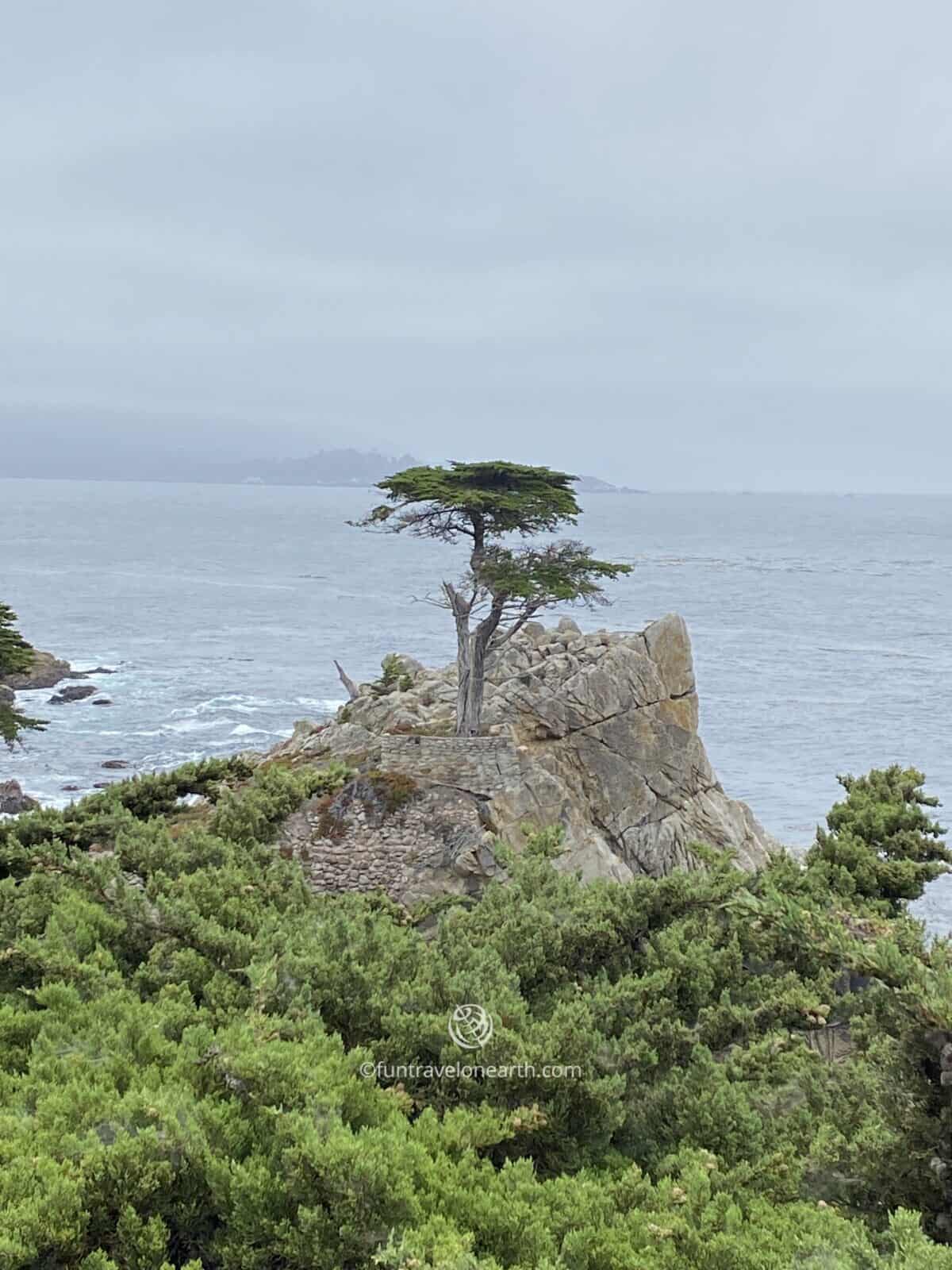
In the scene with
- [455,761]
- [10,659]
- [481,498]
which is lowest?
[455,761]

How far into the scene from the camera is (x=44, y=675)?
42.4 m

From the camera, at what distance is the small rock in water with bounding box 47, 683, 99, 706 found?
39.3 meters

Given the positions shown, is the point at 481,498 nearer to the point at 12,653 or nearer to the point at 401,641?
the point at 12,653

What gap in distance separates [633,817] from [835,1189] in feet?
46.1

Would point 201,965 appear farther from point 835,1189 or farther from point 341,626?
point 341,626

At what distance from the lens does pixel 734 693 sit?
43.0m

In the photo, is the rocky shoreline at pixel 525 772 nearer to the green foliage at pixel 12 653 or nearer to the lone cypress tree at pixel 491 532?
the lone cypress tree at pixel 491 532

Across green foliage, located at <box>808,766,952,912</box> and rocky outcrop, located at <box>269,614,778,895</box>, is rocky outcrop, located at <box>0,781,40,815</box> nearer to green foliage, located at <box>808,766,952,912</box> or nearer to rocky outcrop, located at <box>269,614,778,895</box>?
rocky outcrop, located at <box>269,614,778,895</box>

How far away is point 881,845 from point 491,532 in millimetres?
10311

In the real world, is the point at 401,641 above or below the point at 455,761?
below

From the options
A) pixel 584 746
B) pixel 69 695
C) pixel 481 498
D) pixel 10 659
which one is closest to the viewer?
pixel 10 659

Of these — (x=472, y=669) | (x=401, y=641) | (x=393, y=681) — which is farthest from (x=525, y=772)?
(x=401, y=641)

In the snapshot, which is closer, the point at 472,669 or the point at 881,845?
the point at 881,845

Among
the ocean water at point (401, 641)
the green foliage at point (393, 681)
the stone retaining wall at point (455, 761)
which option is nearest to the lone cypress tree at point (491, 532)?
the stone retaining wall at point (455, 761)
